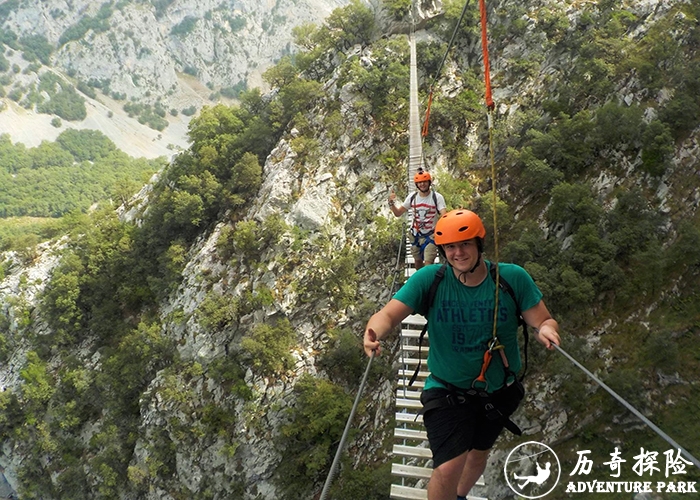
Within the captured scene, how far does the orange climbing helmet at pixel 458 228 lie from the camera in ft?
9.41

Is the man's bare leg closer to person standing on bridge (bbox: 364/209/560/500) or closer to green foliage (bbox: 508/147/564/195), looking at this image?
person standing on bridge (bbox: 364/209/560/500)

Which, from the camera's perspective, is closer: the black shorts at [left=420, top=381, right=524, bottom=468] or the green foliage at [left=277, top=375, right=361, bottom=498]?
the black shorts at [left=420, top=381, right=524, bottom=468]

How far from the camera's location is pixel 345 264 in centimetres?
1698

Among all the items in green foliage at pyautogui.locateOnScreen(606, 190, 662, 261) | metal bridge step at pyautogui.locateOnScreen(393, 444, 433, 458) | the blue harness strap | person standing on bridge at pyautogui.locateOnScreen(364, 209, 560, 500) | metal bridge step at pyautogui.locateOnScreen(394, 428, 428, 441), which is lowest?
metal bridge step at pyautogui.locateOnScreen(393, 444, 433, 458)

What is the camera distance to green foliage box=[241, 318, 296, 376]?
52.2ft

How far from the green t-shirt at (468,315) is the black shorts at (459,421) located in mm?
142

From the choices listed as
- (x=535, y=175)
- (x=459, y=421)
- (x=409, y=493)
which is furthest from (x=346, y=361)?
(x=459, y=421)

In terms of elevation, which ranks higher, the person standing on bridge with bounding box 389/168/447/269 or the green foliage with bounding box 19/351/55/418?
the person standing on bridge with bounding box 389/168/447/269

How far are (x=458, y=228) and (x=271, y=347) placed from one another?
14.3 meters

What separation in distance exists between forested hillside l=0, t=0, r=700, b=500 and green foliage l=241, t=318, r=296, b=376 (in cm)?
9

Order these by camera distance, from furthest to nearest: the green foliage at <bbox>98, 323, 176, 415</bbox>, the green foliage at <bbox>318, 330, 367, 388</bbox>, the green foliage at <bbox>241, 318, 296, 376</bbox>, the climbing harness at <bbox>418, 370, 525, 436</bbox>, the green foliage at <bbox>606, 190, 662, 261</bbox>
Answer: the green foliage at <bbox>98, 323, 176, 415</bbox> → the green foliage at <bbox>241, 318, 296, 376</bbox> → the green foliage at <bbox>318, 330, 367, 388</bbox> → the green foliage at <bbox>606, 190, 662, 261</bbox> → the climbing harness at <bbox>418, 370, 525, 436</bbox>

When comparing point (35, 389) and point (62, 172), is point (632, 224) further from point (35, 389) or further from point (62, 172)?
point (62, 172)

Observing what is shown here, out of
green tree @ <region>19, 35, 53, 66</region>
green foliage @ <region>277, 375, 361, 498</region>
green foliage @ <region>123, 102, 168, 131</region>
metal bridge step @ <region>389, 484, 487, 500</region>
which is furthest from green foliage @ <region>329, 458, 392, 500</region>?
green tree @ <region>19, 35, 53, 66</region>

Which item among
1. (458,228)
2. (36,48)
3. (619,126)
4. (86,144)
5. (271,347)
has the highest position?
(36,48)
